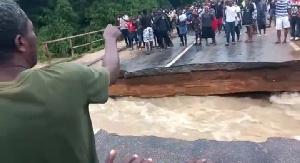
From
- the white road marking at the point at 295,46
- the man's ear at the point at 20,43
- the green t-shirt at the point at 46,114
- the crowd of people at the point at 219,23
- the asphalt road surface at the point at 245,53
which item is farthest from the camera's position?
the crowd of people at the point at 219,23

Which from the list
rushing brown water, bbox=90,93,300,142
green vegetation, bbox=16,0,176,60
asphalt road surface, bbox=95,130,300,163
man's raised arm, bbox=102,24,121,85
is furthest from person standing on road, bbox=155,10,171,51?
man's raised arm, bbox=102,24,121,85

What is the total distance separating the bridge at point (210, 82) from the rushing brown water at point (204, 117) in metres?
0.23

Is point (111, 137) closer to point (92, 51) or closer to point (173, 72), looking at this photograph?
point (173, 72)

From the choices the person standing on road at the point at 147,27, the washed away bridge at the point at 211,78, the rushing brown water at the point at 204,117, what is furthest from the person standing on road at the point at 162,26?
the rushing brown water at the point at 204,117

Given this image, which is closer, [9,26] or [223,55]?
[9,26]

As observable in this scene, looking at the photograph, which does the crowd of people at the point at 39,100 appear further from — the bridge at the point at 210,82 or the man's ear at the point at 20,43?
the bridge at the point at 210,82

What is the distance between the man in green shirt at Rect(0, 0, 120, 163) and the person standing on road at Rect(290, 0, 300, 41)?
39.1ft

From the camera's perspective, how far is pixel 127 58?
16.2 meters

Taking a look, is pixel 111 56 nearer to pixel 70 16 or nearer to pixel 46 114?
pixel 46 114

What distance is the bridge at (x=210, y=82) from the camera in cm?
464

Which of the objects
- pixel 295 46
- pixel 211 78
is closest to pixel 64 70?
Result: pixel 211 78

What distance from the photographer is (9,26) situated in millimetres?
1453

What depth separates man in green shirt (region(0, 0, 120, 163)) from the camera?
1.38 m

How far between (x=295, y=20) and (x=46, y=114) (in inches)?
498
